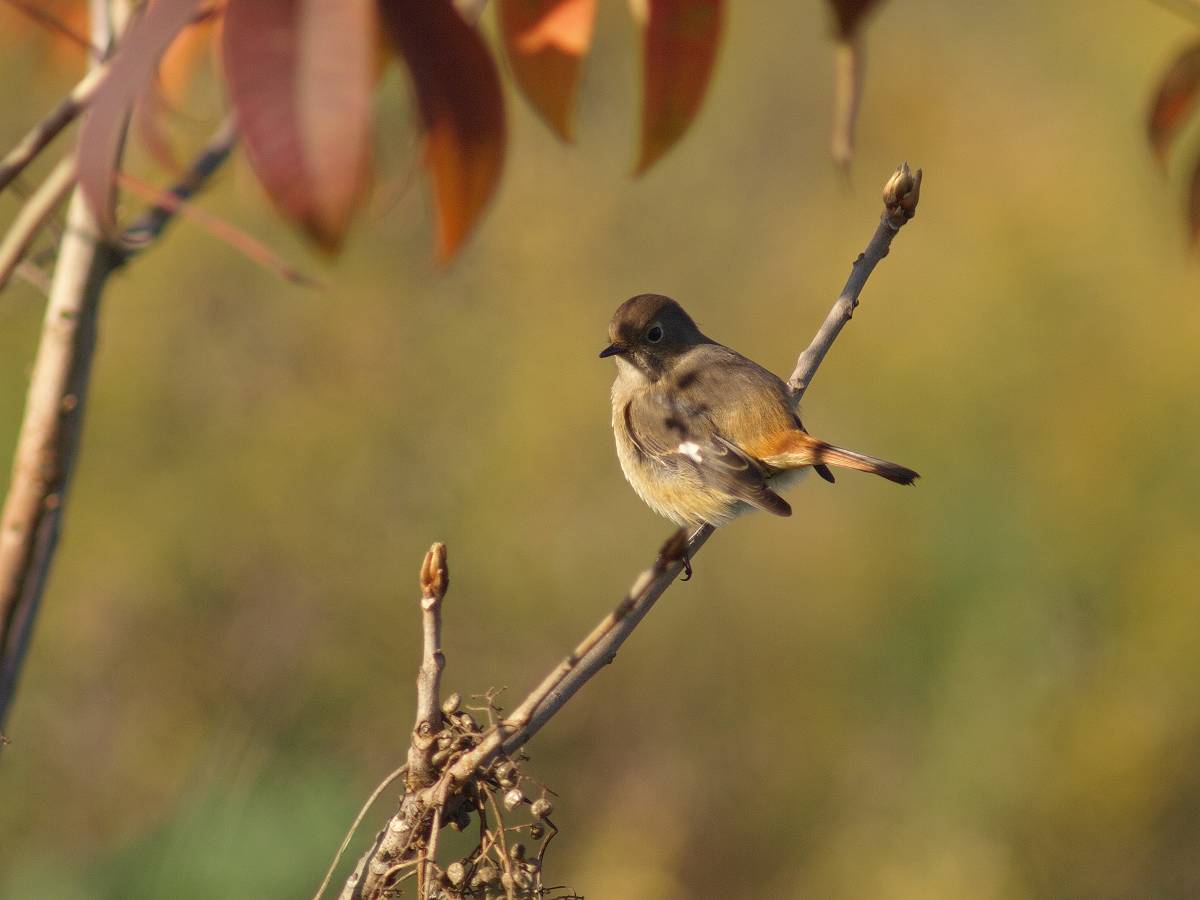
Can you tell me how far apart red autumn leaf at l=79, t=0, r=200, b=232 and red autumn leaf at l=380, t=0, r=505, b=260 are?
175 millimetres

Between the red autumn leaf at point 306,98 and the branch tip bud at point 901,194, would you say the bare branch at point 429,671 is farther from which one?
the branch tip bud at point 901,194

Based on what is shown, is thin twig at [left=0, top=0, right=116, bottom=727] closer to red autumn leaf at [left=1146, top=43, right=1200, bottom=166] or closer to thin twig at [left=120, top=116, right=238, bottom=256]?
thin twig at [left=120, top=116, right=238, bottom=256]

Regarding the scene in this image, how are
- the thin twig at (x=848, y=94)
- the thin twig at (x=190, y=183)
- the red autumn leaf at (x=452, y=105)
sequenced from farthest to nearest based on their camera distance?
the thin twig at (x=190, y=183), the thin twig at (x=848, y=94), the red autumn leaf at (x=452, y=105)

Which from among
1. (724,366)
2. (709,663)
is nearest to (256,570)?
(709,663)

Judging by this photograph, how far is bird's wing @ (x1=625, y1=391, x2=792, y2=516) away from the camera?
11.0 feet

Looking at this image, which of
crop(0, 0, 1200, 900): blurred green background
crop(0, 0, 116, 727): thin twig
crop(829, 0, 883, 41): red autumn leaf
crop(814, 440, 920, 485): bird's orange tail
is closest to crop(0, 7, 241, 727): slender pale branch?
crop(0, 0, 116, 727): thin twig

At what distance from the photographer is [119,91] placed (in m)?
0.93

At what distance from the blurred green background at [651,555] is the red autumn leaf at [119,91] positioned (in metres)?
3.75

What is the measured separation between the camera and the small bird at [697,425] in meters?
3.47

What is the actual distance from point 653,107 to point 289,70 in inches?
20.0

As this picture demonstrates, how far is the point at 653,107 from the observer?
1.33 meters

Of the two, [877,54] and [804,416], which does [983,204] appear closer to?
[804,416]

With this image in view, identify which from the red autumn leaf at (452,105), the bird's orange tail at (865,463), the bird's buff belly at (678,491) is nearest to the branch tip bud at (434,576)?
the red autumn leaf at (452,105)

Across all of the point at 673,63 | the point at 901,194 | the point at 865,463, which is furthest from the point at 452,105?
the point at 865,463
